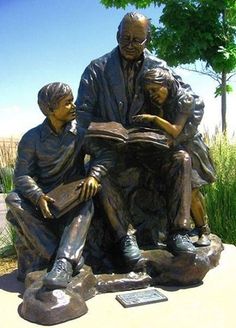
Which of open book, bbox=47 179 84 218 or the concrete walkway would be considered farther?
open book, bbox=47 179 84 218

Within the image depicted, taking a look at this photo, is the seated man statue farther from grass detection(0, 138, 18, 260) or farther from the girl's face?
grass detection(0, 138, 18, 260)

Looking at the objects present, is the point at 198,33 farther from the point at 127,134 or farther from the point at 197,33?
the point at 127,134

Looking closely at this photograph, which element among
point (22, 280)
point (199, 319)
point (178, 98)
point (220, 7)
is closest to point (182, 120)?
point (178, 98)

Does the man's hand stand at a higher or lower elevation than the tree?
lower

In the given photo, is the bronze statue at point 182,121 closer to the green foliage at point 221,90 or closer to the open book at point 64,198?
the open book at point 64,198

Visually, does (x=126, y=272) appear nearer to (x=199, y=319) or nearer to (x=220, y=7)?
(x=199, y=319)

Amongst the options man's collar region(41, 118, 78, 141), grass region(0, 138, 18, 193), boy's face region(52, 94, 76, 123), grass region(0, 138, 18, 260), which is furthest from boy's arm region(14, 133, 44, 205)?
grass region(0, 138, 18, 193)

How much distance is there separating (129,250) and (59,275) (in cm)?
71

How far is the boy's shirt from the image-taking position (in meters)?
3.32

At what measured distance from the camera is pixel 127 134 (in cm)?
342

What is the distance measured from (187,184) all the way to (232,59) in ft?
23.1

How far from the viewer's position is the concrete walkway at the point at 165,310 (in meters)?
2.65

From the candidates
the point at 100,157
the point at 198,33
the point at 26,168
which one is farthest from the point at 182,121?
the point at 198,33

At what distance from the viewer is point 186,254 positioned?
10.5 ft
